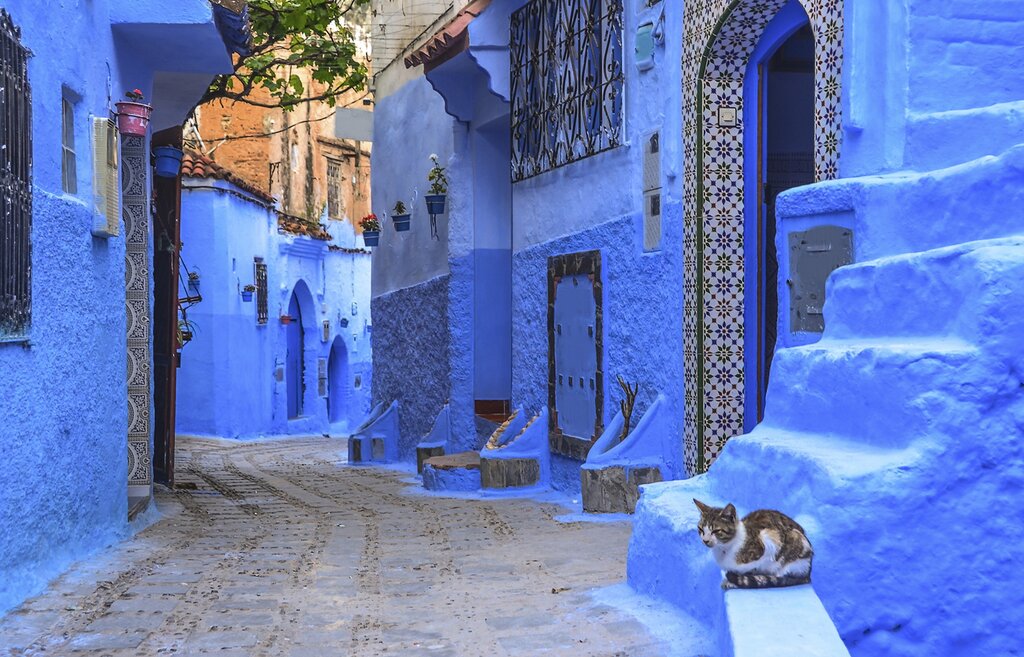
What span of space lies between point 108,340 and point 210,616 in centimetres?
306

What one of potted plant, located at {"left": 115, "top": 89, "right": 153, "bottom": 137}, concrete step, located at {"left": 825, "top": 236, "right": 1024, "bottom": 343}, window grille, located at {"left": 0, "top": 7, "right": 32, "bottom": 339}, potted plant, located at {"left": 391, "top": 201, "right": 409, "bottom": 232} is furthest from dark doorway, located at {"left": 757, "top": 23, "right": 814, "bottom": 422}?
potted plant, located at {"left": 391, "top": 201, "right": 409, "bottom": 232}

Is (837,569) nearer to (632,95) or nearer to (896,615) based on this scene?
(896,615)

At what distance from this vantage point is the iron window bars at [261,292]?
23.2 m

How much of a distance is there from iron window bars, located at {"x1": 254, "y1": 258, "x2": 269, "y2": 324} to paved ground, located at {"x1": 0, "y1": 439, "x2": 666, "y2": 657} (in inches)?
498

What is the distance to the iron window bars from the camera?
2323cm

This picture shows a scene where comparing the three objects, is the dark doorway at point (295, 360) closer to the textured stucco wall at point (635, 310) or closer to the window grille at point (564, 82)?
the window grille at point (564, 82)

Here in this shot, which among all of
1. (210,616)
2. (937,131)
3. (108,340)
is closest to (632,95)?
(937,131)

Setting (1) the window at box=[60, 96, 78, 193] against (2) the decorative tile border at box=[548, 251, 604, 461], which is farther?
(2) the decorative tile border at box=[548, 251, 604, 461]

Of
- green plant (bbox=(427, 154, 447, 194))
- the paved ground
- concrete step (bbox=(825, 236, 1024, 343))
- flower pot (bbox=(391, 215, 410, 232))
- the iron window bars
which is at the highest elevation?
green plant (bbox=(427, 154, 447, 194))

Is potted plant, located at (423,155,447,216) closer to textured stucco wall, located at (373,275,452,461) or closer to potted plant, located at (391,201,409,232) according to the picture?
textured stucco wall, located at (373,275,452,461)

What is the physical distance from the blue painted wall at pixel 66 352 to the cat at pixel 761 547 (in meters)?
3.39

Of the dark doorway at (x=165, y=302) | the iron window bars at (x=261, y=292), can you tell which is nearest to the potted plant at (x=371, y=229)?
the dark doorway at (x=165, y=302)

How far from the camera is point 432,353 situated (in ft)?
48.9

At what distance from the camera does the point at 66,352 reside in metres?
7.17
